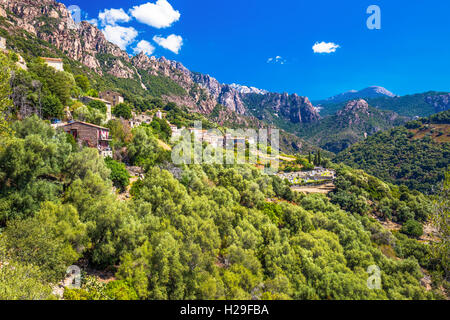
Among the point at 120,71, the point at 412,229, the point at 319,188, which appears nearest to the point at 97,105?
the point at 319,188

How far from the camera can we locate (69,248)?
1329 centimetres

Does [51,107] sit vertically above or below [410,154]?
below

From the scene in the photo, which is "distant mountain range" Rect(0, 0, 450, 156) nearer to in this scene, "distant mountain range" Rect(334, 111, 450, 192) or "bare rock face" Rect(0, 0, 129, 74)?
"bare rock face" Rect(0, 0, 129, 74)

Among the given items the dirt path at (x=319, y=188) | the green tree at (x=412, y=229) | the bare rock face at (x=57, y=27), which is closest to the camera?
the green tree at (x=412, y=229)

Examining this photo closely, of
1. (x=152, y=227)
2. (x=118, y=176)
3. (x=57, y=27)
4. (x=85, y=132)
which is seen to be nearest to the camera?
(x=152, y=227)

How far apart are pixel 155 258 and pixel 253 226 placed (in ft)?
41.3

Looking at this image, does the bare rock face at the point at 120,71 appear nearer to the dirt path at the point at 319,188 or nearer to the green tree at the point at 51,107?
the green tree at the point at 51,107

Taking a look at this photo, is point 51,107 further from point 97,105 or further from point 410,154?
point 410,154

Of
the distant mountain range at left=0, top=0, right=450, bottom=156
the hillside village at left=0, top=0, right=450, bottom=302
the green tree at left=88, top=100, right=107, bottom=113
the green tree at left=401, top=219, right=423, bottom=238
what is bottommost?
the green tree at left=401, top=219, right=423, bottom=238

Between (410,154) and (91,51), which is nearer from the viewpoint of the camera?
(410,154)

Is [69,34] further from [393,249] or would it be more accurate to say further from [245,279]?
[393,249]

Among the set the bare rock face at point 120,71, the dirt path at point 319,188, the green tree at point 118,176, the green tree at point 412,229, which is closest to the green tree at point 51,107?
the green tree at point 118,176

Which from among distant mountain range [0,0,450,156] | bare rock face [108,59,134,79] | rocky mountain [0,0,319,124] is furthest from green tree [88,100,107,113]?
bare rock face [108,59,134,79]
